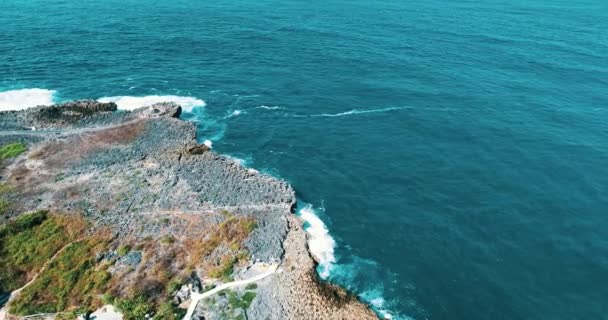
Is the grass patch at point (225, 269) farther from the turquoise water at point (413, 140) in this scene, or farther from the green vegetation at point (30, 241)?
the green vegetation at point (30, 241)

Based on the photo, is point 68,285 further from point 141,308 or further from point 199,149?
point 199,149

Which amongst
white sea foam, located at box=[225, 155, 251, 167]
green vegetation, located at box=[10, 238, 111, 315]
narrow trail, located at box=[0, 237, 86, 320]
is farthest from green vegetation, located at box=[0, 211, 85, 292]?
white sea foam, located at box=[225, 155, 251, 167]

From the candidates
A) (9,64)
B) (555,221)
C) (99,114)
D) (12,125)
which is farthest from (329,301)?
(9,64)

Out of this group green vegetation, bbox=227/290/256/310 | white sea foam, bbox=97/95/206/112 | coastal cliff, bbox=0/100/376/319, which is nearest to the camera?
green vegetation, bbox=227/290/256/310

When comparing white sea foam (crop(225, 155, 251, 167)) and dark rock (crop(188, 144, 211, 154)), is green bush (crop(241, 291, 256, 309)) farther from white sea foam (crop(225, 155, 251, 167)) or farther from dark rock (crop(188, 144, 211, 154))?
dark rock (crop(188, 144, 211, 154))

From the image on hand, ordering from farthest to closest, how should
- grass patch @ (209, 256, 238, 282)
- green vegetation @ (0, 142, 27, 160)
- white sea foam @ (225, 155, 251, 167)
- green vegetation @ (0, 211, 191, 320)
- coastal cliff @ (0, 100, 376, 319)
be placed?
white sea foam @ (225, 155, 251, 167) → green vegetation @ (0, 142, 27, 160) → grass patch @ (209, 256, 238, 282) → coastal cliff @ (0, 100, 376, 319) → green vegetation @ (0, 211, 191, 320)

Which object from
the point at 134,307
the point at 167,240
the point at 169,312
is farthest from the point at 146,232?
the point at 169,312
